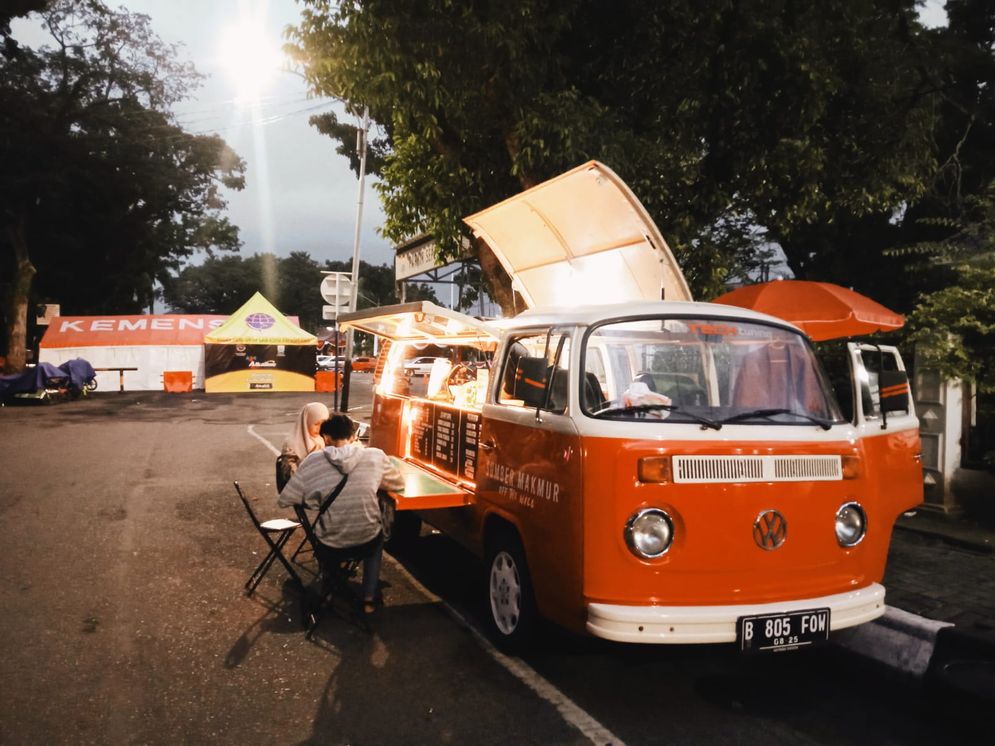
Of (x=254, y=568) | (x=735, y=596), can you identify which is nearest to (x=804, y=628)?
(x=735, y=596)

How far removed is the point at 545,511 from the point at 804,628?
1.37 m

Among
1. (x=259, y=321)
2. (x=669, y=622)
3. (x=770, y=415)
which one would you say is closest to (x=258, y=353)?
(x=259, y=321)

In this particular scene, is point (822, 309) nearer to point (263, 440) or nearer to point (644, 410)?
point (644, 410)

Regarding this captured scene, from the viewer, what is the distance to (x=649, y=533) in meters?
3.56

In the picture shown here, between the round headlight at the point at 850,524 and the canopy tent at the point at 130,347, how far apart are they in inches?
1094

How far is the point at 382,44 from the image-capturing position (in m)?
8.12

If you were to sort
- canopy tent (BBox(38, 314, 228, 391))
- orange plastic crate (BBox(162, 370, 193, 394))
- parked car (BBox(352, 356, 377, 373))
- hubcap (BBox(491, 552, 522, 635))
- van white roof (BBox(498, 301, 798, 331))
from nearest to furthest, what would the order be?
van white roof (BBox(498, 301, 798, 331))
hubcap (BBox(491, 552, 522, 635))
orange plastic crate (BBox(162, 370, 193, 394))
canopy tent (BBox(38, 314, 228, 391))
parked car (BBox(352, 356, 377, 373))

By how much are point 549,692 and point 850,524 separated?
182 centimetres

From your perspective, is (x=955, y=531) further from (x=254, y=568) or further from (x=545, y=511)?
(x=254, y=568)

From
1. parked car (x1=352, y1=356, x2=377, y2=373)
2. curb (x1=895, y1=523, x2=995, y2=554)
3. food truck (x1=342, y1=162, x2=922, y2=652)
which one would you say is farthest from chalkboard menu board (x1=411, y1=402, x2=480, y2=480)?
parked car (x1=352, y1=356, x2=377, y2=373)

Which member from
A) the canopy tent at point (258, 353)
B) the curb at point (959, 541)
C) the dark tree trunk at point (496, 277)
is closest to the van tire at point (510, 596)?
the curb at point (959, 541)

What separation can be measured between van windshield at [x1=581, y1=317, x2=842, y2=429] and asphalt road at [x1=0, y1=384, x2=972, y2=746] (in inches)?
58.1

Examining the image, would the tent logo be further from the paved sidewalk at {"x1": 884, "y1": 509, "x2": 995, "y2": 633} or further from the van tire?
the van tire

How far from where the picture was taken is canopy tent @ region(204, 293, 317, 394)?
2603 cm
